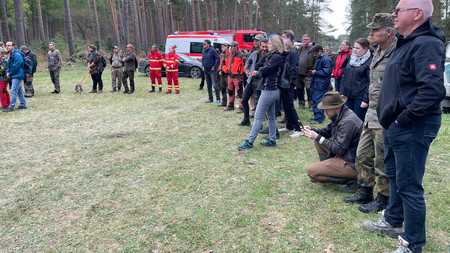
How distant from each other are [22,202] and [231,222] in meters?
2.67

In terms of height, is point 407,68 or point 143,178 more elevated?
point 407,68

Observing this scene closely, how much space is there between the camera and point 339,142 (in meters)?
3.90

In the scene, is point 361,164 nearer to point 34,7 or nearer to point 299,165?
point 299,165

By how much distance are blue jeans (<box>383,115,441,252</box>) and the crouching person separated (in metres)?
1.22

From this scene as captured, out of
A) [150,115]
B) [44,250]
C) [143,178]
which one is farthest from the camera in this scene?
[150,115]

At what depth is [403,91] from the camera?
2.44 m

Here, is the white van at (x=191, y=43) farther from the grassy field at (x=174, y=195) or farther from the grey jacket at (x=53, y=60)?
the grassy field at (x=174, y=195)

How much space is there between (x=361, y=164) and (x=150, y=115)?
6.39 meters

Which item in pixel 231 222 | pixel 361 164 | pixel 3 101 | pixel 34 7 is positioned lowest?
pixel 231 222

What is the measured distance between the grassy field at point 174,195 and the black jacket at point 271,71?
121 centimetres

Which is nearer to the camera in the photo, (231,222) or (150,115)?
(231,222)

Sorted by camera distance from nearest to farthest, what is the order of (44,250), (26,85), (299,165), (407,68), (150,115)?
(407,68) < (44,250) < (299,165) < (150,115) < (26,85)

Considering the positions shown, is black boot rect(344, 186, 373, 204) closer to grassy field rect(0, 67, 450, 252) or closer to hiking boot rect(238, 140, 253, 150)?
grassy field rect(0, 67, 450, 252)

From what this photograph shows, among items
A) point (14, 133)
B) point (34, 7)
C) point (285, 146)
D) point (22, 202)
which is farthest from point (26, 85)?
point (34, 7)
